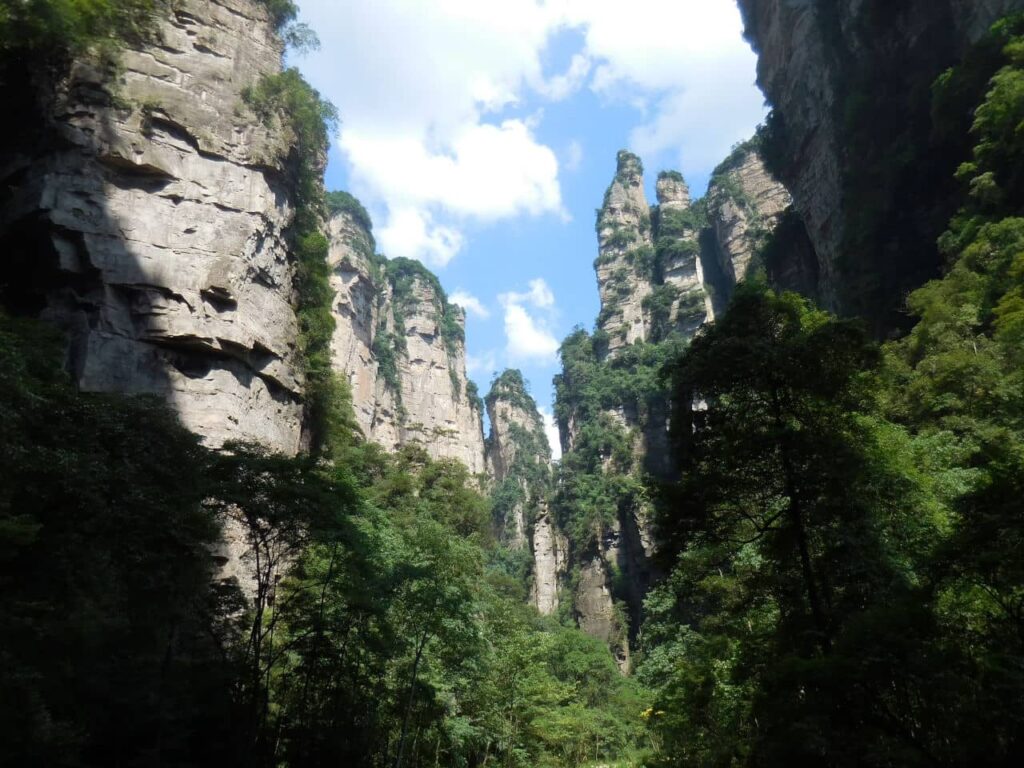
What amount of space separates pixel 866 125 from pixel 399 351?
161ft

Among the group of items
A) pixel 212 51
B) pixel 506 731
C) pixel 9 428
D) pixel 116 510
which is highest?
pixel 212 51

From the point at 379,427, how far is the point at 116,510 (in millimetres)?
51700

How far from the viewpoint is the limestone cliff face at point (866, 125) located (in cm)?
2614

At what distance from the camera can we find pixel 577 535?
52.2 metres

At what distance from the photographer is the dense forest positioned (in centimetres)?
620

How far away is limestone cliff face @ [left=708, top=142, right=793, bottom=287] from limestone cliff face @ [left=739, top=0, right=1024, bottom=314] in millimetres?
22241

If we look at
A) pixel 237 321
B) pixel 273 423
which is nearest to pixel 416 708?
pixel 273 423

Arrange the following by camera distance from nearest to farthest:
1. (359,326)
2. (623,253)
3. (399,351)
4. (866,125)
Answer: (866,125), (359,326), (399,351), (623,253)

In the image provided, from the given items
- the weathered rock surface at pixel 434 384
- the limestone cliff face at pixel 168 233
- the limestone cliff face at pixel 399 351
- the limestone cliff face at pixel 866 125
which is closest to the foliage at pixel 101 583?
the limestone cliff face at pixel 168 233

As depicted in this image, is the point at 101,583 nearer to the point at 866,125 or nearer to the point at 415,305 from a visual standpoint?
the point at 866,125

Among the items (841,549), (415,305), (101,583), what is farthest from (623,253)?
(101,583)

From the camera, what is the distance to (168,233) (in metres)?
20.7

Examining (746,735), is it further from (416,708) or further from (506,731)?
(506,731)

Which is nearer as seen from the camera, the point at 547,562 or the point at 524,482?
the point at 547,562
